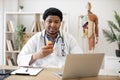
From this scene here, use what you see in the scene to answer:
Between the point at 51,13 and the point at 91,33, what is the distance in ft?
5.68

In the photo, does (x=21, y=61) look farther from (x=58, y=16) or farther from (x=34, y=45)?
→ (x=58, y=16)

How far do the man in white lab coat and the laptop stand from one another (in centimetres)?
64

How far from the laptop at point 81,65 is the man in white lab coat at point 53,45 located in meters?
0.64

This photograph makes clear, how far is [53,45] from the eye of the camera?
2287 millimetres

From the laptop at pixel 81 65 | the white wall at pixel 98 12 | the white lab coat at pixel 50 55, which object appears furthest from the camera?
the white wall at pixel 98 12

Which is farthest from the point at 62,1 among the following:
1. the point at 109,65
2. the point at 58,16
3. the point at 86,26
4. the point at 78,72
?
the point at 78,72

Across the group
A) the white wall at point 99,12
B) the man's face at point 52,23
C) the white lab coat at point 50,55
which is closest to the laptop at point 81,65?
the white lab coat at point 50,55

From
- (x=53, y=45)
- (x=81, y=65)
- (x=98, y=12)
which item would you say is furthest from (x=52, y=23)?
(x=98, y=12)

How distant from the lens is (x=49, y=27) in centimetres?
230

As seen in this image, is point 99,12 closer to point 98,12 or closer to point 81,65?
point 98,12

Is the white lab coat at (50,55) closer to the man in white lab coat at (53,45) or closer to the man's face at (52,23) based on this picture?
the man in white lab coat at (53,45)

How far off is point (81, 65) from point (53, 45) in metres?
0.83

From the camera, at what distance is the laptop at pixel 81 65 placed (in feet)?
4.72

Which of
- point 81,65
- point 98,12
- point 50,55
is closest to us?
point 81,65
